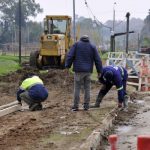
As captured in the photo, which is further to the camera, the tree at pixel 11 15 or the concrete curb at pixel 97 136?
the tree at pixel 11 15

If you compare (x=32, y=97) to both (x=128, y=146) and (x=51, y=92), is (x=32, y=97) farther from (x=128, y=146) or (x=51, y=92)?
(x=51, y=92)

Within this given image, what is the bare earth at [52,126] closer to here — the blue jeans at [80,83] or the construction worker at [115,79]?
the blue jeans at [80,83]

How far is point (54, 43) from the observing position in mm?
30016

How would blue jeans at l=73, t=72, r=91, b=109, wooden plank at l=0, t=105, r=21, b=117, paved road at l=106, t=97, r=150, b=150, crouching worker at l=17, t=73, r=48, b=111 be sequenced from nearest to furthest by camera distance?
1. paved road at l=106, t=97, r=150, b=150
2. wooden plank at l=0, t=105, r=21, b=117
3. blue jeans at l=73, t=72, r=91, b=109
4. crouching worker at l=17, t=73, r=48, b=111

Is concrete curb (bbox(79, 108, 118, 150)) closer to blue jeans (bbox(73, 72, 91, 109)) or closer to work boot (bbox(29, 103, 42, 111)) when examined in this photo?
blue jeans (bbox(73, 72, 91, 109))

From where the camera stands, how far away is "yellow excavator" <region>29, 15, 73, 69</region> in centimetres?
3017

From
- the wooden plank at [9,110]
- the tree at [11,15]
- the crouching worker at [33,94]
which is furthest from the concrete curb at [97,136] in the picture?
the tree at [11,15]

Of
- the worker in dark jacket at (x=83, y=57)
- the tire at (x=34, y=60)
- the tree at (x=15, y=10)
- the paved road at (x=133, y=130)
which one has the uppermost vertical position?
the tree at (x=15, y=10)

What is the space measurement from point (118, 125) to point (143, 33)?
10454cm

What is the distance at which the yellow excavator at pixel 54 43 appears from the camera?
30.2 metres

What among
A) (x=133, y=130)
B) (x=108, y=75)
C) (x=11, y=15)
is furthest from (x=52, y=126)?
(x=11, y=15)

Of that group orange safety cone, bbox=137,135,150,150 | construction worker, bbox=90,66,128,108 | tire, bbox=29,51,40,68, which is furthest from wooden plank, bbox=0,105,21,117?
tire, bbox=29,51,40,68

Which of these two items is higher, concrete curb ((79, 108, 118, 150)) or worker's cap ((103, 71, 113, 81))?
worker's cap ((103, 71, 113, 81))

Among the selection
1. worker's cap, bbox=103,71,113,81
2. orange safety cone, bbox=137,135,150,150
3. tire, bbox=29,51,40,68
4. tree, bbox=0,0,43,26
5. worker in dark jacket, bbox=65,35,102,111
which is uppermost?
tree, bbox=0,0,43,26
